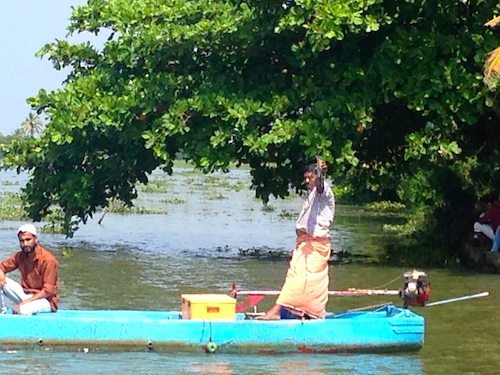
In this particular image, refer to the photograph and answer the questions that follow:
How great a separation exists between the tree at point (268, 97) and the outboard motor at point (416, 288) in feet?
17.8

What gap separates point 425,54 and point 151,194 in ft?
96.2

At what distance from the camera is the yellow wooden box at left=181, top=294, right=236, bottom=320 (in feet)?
33.9

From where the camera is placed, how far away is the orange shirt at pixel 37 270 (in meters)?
10.3

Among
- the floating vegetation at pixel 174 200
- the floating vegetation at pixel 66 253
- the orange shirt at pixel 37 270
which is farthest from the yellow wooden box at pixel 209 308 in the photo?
the floating vegetation at pixel 174 200

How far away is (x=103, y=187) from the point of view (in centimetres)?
1938

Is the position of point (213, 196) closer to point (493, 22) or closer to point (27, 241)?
point (493, 22)

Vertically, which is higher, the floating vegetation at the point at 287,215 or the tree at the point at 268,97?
the tree at the point at 268,97

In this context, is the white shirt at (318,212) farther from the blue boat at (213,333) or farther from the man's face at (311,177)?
the blue boat at (213,333)

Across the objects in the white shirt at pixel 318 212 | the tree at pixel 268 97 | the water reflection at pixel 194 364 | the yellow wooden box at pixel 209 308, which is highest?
the tree at pixel 268 97

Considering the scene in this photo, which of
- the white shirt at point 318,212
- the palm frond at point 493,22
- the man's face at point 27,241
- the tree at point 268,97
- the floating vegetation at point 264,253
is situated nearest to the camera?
the man's face at point 27,241

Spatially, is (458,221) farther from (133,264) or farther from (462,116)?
(133,264)

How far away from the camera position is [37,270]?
1034 cm

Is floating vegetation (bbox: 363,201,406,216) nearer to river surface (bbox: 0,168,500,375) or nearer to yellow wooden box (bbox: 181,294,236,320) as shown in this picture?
river surface (bbox: 0,168,500,375)

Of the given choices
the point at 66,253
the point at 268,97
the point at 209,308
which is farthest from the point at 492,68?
the point at 66,253
